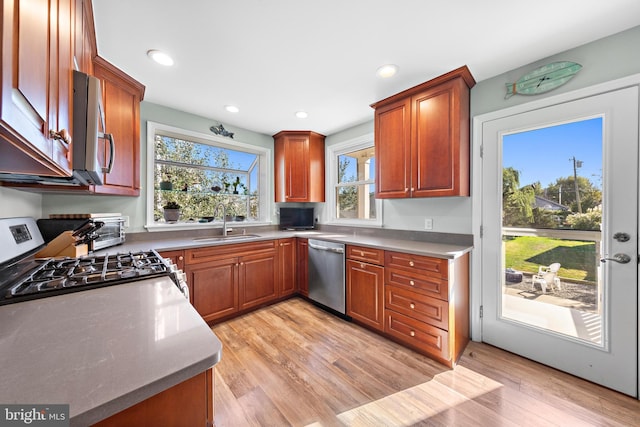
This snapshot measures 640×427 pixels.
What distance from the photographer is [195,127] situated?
294cm

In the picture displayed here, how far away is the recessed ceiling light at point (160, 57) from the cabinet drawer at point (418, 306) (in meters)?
2.67

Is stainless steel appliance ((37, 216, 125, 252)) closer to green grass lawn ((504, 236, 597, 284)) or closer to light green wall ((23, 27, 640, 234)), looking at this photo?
light green wall ((23, 27, 640, 234))

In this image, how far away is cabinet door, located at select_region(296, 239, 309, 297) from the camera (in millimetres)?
3104

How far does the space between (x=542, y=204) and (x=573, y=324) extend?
3.02ft

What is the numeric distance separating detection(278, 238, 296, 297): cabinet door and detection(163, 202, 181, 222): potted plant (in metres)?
1.24

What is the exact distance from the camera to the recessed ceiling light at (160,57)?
70.1 inches

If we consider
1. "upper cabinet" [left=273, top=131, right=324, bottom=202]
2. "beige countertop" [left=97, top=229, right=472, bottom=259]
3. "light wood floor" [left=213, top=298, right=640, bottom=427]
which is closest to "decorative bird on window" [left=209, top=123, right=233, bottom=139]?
"upper cabinet" [left=273, top=131, right=324, bottom=202]

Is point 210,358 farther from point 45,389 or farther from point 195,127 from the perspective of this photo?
point 195,127

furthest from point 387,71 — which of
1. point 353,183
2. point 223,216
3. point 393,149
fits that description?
point 223,216

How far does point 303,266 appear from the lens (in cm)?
319

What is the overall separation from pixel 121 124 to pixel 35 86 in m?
1.90

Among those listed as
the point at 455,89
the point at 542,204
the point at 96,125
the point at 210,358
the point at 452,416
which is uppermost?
the point at 455,89

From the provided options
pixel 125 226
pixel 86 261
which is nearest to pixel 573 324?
pixel 86 261

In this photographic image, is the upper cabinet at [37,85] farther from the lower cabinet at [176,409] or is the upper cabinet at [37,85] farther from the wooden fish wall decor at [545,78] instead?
the wooden fish wall decor at [545,78]
